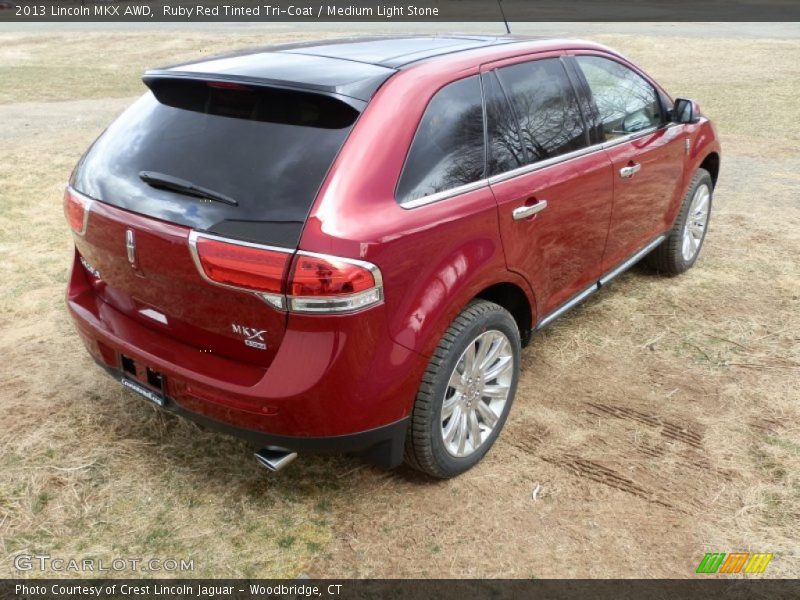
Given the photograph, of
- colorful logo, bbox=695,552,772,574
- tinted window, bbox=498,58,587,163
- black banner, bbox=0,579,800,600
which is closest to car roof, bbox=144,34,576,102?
tinted window, bbox=498,58,587,163

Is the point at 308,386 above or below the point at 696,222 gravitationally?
above

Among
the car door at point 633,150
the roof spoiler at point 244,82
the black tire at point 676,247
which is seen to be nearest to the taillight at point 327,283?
the roof spoiler at point 244,82

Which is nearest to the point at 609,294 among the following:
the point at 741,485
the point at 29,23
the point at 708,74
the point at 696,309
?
the point at 696,309

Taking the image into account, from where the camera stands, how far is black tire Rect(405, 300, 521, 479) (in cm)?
281

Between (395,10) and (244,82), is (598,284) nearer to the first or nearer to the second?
(244,82)

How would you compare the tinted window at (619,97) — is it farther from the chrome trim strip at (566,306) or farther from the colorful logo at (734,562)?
the colorful logo at (734,562)

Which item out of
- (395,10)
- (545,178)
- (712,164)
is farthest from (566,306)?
(395,10)

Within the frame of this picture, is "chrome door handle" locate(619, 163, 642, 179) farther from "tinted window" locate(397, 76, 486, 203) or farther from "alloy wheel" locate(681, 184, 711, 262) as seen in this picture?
"tinted window" locate(397, 76, 486, 203)

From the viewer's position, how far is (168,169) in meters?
2.74

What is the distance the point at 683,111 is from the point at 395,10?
28561mm

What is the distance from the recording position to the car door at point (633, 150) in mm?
3957

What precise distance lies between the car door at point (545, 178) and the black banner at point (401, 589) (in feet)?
4.29

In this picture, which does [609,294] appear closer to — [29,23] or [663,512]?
[663,512]

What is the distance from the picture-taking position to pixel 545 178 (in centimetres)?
333
